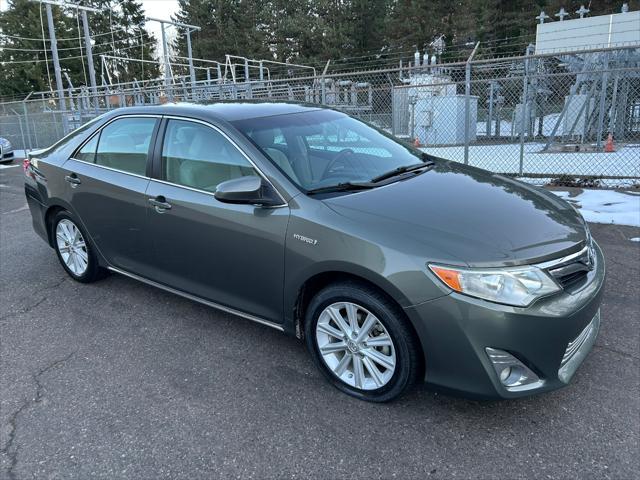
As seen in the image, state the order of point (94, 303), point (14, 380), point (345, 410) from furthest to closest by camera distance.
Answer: point (94, 303) → point (14, 380) → point (345, 410)

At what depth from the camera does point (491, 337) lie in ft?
7.56

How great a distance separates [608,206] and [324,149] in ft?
16.9

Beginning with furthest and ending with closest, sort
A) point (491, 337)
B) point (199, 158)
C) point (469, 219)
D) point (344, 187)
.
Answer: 1. point (199, 158)
2. point (344, 187)
3. point (469, 219)
4. point (491, 337)

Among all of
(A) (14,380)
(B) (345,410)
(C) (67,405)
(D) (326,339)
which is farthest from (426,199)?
(A) (14,380)

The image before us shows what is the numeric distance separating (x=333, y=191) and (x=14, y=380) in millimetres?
2288

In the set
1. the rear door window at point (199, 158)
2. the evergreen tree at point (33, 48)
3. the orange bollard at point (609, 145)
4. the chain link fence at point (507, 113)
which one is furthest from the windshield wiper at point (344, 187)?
the evergreen tree at point (33, 48)

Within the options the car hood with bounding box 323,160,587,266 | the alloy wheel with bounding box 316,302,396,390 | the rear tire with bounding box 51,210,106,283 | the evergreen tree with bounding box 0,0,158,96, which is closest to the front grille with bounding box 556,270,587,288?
the car hood with bounding box 323,160,587,266

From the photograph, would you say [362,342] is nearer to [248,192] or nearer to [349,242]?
[349,242]

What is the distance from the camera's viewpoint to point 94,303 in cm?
419

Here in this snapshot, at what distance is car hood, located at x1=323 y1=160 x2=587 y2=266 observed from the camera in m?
2.43

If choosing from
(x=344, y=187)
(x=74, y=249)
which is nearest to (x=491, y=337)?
(x=344, y=187)

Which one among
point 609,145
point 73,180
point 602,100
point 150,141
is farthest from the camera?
point 609,145

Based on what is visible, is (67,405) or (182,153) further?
(182,153)

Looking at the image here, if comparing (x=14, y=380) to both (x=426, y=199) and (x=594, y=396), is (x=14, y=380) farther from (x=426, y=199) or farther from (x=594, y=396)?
(x=594, y=396)
